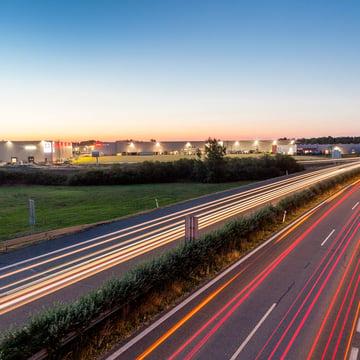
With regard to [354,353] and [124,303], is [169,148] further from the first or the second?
[354,353]

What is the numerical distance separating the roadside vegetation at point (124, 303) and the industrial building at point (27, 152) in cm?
8820

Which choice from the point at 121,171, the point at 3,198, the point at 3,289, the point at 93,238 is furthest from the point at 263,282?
the point at 121,171

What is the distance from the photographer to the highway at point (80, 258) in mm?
13695

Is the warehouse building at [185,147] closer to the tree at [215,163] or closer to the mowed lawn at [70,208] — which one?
the tree at [215,163]

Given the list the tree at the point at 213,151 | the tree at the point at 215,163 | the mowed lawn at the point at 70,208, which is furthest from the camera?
the tree at the point at 213,151

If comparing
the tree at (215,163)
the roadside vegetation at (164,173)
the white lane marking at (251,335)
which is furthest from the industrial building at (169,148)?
the white lane marking at (251,335)

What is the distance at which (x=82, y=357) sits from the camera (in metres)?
9.20

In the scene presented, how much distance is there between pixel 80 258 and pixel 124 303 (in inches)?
316

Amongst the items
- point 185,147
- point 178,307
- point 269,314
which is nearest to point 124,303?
point 178,307

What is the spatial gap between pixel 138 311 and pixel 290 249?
10.8 m

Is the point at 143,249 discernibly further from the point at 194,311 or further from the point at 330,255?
the point at 330,255

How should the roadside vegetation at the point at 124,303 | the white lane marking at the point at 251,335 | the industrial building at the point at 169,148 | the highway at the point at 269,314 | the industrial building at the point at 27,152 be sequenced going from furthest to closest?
the industrial building at the point at 169,148 < the industrial building at the point at 27,152 < the highway at the point at 269,314 < the white lane marking at the point at 251,335 < the roadside vegetation at the point at 124,303

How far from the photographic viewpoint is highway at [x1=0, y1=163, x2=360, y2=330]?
1370 cm

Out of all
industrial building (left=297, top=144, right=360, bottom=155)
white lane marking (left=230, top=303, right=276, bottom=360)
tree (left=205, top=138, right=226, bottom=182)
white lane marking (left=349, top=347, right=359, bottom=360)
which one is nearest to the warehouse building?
industrial building (left=297, top=144, right=360, bottom=155)
